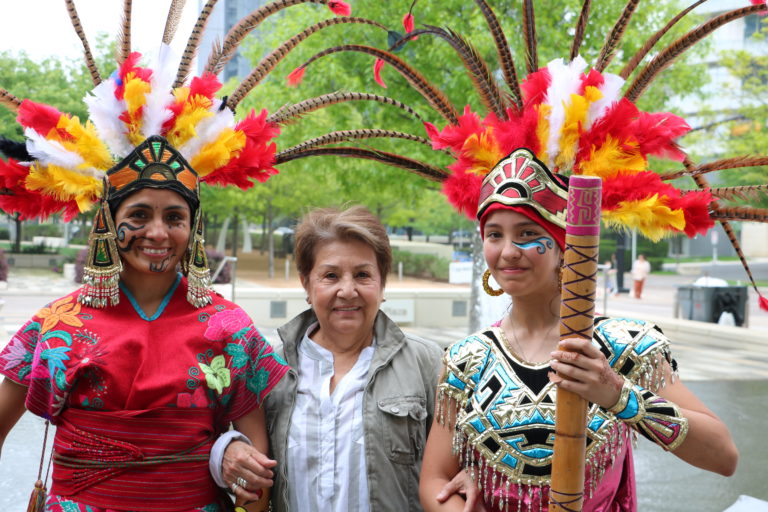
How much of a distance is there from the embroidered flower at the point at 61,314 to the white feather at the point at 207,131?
618 mm

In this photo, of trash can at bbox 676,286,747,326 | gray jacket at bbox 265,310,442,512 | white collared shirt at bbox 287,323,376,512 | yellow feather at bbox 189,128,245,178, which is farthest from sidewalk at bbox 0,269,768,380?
yellow feather at bbox 189,128,245,178

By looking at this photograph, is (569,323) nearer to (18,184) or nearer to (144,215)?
(144,215)

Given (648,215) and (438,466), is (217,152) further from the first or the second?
(648,215)

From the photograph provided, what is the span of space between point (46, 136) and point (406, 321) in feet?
37.6

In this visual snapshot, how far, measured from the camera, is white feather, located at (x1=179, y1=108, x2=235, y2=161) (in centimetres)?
265

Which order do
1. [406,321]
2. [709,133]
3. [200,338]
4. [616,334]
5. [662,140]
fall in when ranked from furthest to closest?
1. [709,133]
2. [406,321]
3. [200,338]
4. [662,140]
5. [616,334]

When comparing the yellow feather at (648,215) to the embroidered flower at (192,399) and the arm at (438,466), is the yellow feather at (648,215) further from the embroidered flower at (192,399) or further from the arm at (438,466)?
the embroidered flower at (192,399)

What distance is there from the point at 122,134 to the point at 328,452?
126 cm

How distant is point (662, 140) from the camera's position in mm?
2266

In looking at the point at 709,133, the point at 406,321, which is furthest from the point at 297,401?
the point at 709,133

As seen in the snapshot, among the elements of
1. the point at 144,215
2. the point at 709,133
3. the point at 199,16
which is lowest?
the point at 144,215

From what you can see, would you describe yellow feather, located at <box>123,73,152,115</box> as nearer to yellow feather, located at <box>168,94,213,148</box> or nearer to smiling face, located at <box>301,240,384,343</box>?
yellow feather, located at <box>168,94,213,148</box>

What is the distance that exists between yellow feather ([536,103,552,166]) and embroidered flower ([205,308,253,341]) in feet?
3.58

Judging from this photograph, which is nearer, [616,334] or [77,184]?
[616,334]
